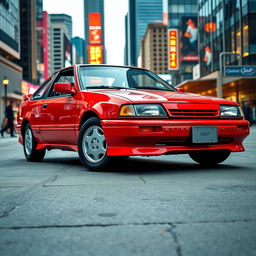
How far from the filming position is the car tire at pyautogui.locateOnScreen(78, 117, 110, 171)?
5.62m

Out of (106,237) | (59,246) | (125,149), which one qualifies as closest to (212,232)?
(106,237)

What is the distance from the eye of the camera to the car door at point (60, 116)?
20.9ft

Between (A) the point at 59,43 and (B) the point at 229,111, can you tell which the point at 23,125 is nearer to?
(B) the point at 229,111

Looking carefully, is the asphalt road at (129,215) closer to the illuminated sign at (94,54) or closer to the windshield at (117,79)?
the windshield at (117,79)

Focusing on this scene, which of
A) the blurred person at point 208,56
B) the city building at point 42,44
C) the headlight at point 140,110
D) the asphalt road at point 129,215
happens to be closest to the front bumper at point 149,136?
the headlight at point 140,110

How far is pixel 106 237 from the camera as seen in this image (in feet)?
8.07

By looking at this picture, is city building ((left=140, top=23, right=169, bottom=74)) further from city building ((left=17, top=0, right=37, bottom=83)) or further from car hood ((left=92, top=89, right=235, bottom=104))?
car hood ((left=92, top=89, right=235, bottom=104))

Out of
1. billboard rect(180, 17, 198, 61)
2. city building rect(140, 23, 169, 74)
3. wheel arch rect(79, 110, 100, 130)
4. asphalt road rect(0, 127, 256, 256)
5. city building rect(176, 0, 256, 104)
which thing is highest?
city building rect(140, 23, 169, 74)

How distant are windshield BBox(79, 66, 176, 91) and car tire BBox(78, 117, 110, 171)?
0.79 meters

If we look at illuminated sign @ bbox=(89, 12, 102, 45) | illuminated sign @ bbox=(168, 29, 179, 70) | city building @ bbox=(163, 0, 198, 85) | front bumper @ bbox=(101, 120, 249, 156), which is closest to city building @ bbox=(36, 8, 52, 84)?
illuminated sign @ bbox=(89, 12, 102, 45)

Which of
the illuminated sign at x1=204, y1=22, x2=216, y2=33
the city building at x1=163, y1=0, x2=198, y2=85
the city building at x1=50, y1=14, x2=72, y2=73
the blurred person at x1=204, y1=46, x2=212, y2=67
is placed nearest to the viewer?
the illuminated sign at x1=204, y1=22, x2=216, y2=33

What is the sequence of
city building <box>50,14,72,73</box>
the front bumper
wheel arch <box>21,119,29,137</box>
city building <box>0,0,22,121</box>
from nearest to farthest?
1. the front bumper
2. wheel arch <box>21,119,29,137</box>
3. city building <box>0,0,22,121</box>
4. city building <box>50,14,72,73</box>

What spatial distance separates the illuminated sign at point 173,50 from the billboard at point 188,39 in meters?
1.59

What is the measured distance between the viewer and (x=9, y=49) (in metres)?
56.4
